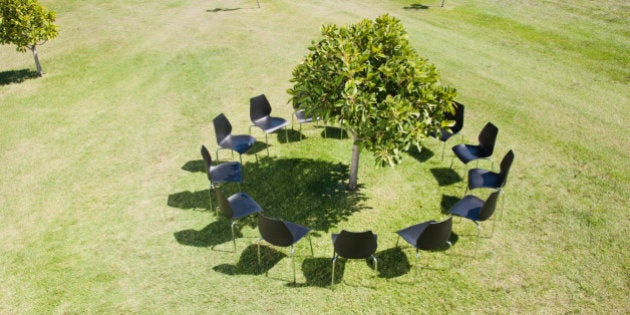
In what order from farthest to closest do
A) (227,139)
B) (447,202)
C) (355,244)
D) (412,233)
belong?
(227,139) → (447,202) → (412,233) → (355,244)

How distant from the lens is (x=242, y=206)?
6.99 metres

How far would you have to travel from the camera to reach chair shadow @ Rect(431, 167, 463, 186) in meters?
8.50

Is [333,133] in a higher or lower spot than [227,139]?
lower

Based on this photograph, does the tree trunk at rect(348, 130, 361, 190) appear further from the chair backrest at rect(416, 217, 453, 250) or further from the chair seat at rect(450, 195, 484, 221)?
the chair backrest at rect(416, 217, 453, 250)

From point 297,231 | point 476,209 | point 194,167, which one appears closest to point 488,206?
point 476,209

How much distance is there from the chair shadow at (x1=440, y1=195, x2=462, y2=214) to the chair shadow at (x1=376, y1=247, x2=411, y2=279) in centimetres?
148

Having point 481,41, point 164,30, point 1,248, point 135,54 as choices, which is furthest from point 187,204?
point 481,41

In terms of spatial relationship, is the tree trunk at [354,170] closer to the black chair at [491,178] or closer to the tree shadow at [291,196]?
the tree shadow at [291,196]

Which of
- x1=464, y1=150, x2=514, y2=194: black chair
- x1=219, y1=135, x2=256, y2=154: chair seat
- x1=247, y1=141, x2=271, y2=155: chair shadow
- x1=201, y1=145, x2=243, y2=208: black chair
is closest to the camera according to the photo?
x1=464, y1=150, x2=514, y2=194: black chair

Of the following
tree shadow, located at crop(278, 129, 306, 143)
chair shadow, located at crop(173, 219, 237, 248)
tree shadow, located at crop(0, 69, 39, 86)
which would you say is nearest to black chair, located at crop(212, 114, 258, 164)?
tree shadow, located at crop(278, 129, 306, 143)

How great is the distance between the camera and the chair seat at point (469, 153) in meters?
8.09

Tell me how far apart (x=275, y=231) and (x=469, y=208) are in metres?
3.25

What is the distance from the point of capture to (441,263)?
21.6ft

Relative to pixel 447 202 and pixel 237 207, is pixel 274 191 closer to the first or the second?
pixel 237 207
